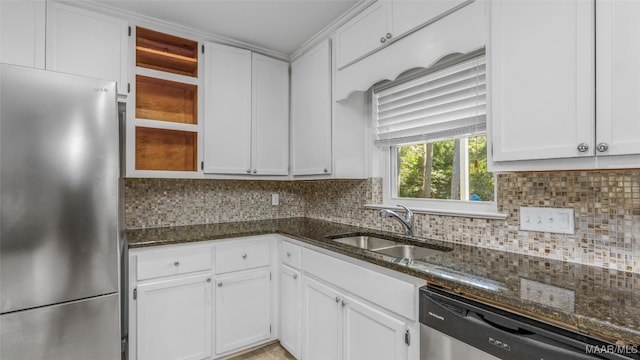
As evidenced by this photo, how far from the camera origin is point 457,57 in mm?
1744

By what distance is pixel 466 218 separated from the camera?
170 cm

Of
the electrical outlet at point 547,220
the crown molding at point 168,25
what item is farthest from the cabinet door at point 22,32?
the electrical outlet at point 547,220

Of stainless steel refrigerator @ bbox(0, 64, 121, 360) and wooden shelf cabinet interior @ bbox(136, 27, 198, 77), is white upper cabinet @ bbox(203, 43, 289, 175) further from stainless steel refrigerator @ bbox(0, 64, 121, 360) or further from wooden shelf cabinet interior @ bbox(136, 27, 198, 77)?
stainless steel refrigerator @ bbox(0, 64, 121, 360)

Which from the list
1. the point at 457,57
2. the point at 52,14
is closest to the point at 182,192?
the point at 52,14

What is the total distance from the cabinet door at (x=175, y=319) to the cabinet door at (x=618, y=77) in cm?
212

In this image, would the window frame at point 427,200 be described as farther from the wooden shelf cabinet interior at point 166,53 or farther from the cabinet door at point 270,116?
the wooden shelf cabinet interior at point 166,53

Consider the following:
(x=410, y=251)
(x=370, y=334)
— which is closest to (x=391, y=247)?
(x=410, y=251)

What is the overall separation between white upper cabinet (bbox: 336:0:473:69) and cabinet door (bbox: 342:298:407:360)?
144 centimetres

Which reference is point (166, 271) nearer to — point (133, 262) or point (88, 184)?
point (133, 262)

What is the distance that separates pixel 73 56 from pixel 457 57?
2.27 m

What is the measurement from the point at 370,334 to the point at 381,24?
168cm

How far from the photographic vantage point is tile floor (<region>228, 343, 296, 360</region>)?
85.7 inches

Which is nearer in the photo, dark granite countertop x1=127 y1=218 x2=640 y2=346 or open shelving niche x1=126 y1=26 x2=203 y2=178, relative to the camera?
dark granite countertop x1=127 y1=218 x2=640 y2=346

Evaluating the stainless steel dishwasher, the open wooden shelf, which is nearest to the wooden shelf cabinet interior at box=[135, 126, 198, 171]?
the open wooden shelf
